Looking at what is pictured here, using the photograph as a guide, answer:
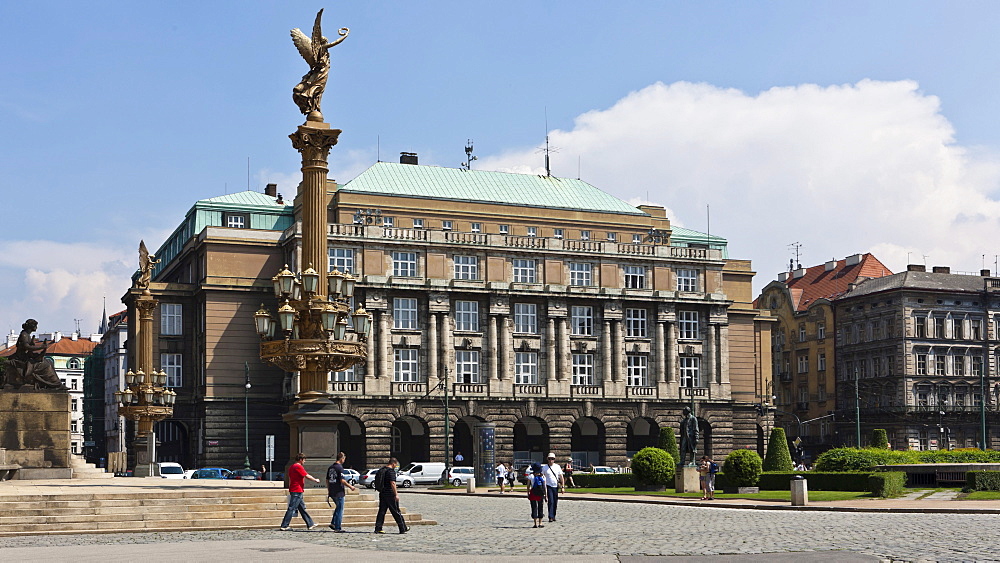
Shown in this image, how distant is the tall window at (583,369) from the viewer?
93.6 meters

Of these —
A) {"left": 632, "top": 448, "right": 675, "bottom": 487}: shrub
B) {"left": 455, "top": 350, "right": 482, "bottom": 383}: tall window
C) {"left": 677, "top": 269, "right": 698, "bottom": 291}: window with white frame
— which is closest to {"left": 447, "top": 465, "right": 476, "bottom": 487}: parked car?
{"left": 455, "top": 350, "right": 482, "bottom": 383}: tall window

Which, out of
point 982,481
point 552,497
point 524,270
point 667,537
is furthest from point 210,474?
point 667,537

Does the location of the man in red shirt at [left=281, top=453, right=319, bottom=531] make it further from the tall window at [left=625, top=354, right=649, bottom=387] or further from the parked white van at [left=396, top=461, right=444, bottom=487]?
the tall window at [left=625, top=354, right=649, bottom=387]

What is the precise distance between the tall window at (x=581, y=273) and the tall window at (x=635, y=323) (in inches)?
149

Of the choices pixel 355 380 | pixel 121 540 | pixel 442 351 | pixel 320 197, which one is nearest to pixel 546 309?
pixel 442 351

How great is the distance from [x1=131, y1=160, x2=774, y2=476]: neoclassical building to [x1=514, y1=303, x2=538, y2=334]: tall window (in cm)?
10

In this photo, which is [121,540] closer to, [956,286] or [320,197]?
[320,197]

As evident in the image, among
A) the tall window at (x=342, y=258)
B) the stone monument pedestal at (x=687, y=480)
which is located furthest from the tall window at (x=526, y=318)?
the stone monument pedestal at (x=687, y=480)

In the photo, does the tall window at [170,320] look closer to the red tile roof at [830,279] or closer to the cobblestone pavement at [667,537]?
the cobblestone pavement at [667,537]

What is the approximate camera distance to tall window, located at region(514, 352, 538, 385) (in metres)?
92.1

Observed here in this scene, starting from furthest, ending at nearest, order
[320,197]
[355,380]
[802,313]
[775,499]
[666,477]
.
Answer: [802,313] < [355,380] < [666,477] < [775,499] < [320,197]

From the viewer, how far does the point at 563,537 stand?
28578 mm

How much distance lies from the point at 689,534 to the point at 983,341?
9398 centimetres

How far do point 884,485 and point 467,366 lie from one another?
47380 millimetres
